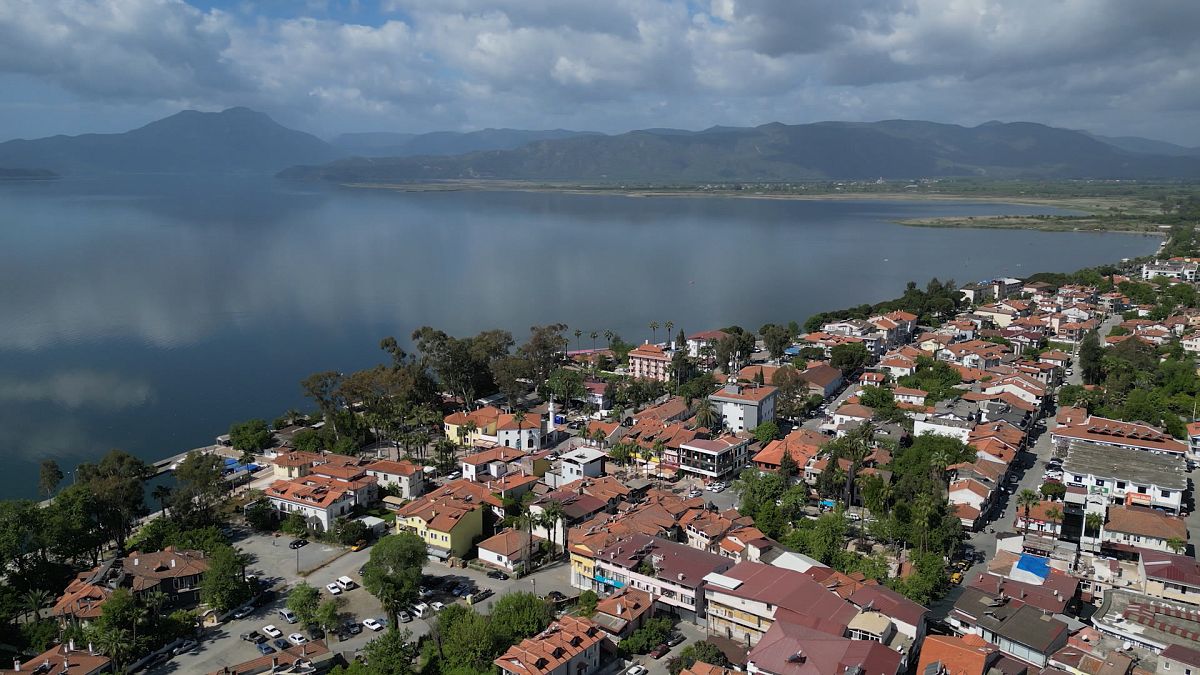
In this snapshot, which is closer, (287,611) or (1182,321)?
(287,611)

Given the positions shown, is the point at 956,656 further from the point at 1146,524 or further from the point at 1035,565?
the point at 1146,524

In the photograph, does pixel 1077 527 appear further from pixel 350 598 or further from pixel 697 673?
pixel 350 598

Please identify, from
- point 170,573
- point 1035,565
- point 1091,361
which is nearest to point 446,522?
point 170,573

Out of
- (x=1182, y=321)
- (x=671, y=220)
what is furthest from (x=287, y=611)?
(x=671, y=220)

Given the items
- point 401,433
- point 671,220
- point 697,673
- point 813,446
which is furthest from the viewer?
point 671,220

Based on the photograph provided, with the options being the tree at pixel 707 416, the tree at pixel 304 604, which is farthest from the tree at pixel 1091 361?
the tree at pixel 304 604

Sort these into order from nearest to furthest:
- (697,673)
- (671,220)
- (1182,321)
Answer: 1. (697,673)
2. (1182,321)
3. (671,220)

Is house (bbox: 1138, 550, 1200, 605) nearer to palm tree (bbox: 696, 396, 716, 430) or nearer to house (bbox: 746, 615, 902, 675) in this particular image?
house (bbox: 746, 615, 902, 675)

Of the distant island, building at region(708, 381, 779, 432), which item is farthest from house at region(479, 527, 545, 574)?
the distant island
